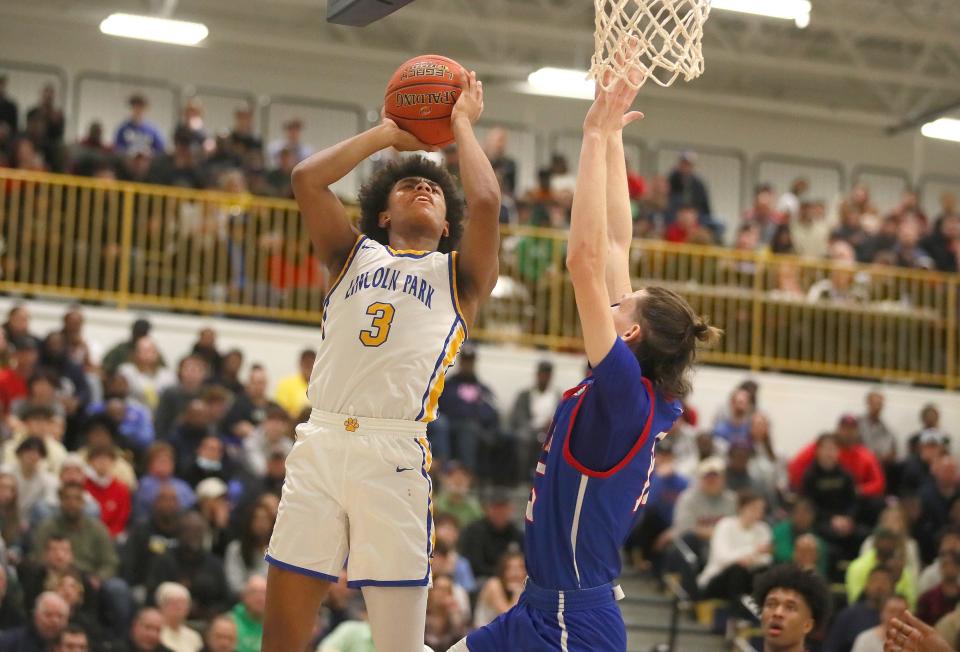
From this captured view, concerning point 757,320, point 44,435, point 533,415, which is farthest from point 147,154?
point 757,320

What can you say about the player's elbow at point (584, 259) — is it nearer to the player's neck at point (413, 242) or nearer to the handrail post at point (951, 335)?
the player's neck at point (413, 242)

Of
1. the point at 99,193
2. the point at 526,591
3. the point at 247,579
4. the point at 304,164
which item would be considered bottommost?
the point at 247,579

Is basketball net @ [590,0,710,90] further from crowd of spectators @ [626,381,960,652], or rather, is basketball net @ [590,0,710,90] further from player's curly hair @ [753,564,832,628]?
crowd of spectators @ [626,381,960,652]

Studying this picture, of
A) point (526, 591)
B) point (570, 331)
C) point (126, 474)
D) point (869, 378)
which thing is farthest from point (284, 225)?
point (526, 591)

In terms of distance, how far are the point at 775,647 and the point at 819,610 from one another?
1.07 feet

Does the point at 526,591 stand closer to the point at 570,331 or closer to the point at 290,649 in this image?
the point at 290,649

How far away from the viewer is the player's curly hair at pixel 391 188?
19.0ft

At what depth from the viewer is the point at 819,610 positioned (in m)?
6.69

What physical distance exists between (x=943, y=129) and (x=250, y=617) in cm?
1524

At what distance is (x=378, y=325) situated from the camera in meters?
5.33

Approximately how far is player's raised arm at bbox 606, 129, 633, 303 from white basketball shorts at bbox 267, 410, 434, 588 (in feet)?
3.14

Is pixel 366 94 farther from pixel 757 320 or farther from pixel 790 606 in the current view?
pixel 790 606

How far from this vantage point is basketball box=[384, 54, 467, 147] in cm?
550

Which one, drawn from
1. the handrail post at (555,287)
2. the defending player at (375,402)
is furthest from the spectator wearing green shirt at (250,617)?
the handrail post at (555,287)
